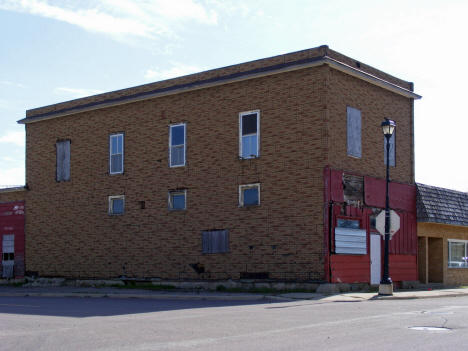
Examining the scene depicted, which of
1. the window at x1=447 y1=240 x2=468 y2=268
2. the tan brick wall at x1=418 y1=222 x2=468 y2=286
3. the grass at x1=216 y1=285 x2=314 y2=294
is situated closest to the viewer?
the grass at x1=216 y1=285 x2=314 y2=294

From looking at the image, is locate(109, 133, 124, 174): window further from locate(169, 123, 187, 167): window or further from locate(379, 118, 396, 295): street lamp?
locate(379, 118, 396, 295): street lamp

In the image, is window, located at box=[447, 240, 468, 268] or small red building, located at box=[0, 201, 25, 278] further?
small red building, located at box=[0, 201, 25, 278]

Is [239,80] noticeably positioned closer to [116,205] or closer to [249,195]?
[249,195]

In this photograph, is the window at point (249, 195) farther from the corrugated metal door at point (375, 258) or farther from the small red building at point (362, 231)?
the corrugated metal door at point (375, 258)

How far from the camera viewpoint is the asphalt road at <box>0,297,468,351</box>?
9.55 metres

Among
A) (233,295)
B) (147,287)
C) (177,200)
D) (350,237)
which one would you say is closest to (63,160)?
(177,200)

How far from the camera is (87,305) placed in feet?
59.9

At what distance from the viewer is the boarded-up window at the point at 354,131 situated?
78.0ft

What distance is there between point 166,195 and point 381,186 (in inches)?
356

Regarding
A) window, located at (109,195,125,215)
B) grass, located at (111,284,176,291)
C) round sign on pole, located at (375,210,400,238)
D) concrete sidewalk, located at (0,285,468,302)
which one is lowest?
grass, located at (111,284,176,291)

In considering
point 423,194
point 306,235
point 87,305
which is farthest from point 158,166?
point 423,194

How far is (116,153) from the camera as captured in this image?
28578 millimetres

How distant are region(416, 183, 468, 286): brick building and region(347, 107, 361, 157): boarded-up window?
4923mm

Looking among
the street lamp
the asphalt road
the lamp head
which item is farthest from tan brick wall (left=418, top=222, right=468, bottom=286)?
the asphalt road
